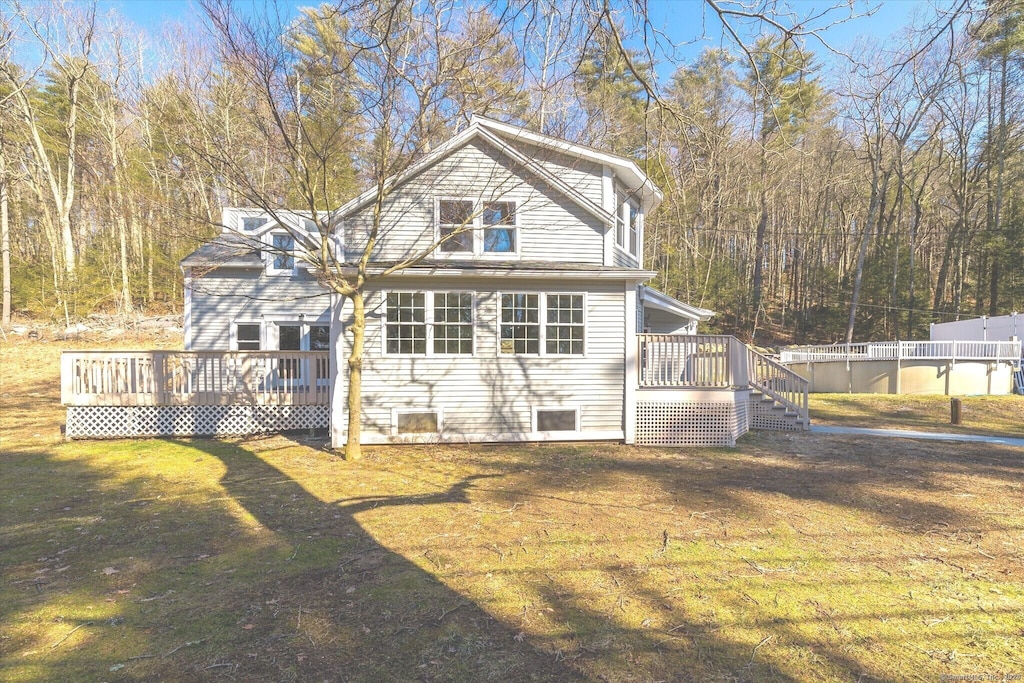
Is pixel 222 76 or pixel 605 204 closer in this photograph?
pixel 222 76

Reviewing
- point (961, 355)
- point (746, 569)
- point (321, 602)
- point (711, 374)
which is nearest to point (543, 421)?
point (711, 374)

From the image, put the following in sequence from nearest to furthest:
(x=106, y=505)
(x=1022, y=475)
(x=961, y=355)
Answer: (x=106, y=505) < (x=1022, y=475) < (x=961, y=355)

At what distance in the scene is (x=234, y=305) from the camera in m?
13.7

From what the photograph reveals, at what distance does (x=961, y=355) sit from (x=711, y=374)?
613 inches

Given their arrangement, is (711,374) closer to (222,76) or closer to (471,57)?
(471,57)

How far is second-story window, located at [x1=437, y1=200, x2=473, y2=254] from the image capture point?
372 inches

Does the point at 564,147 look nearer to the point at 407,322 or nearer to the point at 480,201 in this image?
the point at 480,201

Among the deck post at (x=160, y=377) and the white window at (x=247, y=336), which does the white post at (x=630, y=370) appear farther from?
the white window at (x=247, y=336)

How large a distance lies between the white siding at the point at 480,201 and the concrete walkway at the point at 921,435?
7349mm

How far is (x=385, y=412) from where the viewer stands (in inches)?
366

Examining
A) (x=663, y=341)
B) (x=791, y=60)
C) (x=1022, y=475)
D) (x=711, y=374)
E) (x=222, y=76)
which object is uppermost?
(x=222, y=76)

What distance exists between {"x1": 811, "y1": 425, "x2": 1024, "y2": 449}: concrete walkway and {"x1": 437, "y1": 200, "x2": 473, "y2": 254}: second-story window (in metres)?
9.22

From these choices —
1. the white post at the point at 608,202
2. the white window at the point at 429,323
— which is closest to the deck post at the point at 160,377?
the white window at the point at 429,323

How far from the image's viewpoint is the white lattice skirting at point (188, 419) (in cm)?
992
